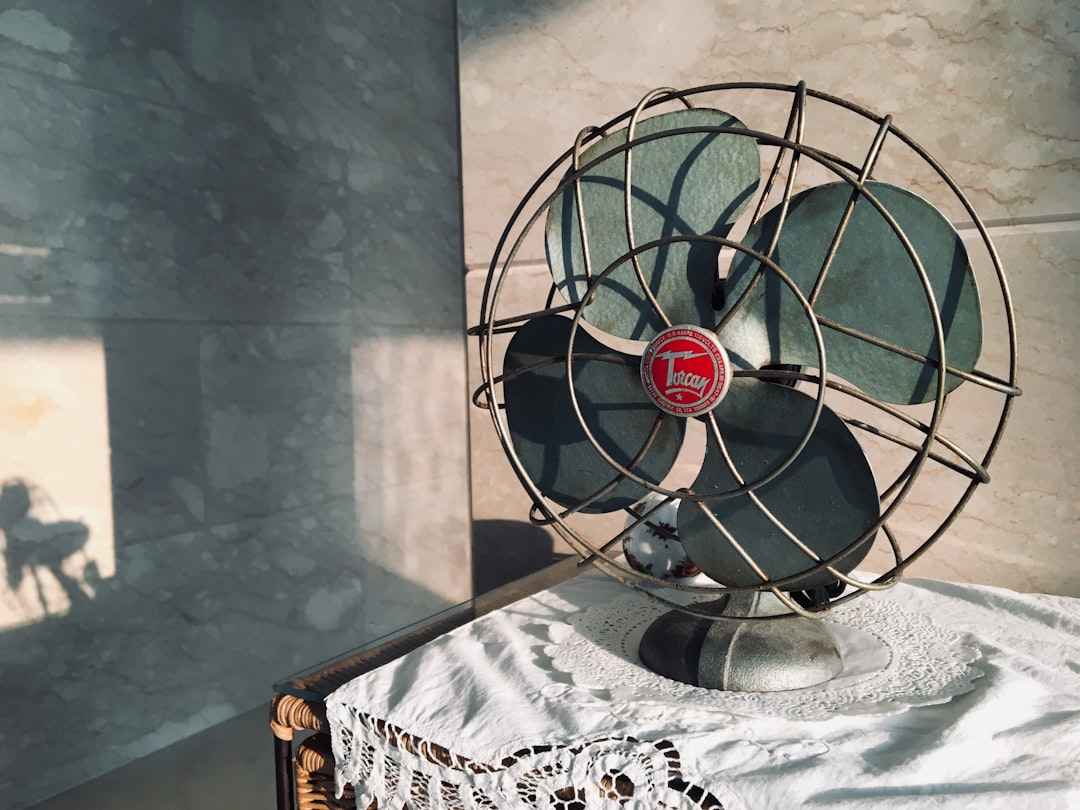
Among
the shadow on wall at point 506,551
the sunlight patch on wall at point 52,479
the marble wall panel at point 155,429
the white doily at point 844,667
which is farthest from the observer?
the shadow on wall at point 506,551

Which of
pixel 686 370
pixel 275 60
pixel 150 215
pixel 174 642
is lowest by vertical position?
pixel 174 642

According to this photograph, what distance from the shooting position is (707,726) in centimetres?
79

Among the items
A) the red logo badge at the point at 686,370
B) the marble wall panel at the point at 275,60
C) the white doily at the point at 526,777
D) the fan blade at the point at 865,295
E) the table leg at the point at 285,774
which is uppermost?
the marble wall panel at the point at 275,60

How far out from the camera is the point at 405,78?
248 centimetres

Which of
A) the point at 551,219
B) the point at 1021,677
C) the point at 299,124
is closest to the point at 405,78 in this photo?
the point at 299,124

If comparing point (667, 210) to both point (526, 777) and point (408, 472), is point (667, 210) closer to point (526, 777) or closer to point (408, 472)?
point (526, 777)

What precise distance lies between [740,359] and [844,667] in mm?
406

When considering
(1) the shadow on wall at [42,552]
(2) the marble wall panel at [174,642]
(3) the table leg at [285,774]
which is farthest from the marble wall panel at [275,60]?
(3) the table leg at [285,774]

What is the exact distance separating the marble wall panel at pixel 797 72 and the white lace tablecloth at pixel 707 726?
789 mm

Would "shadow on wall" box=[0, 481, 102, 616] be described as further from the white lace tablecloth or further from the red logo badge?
the red logo badge

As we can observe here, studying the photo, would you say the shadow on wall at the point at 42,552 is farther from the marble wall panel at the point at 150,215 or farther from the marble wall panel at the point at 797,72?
the marble wall panel at the point at 797,72

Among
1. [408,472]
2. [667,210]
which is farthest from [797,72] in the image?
[408,472]

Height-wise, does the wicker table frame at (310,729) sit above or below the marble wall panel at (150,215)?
below

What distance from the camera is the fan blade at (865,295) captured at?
77 cm
